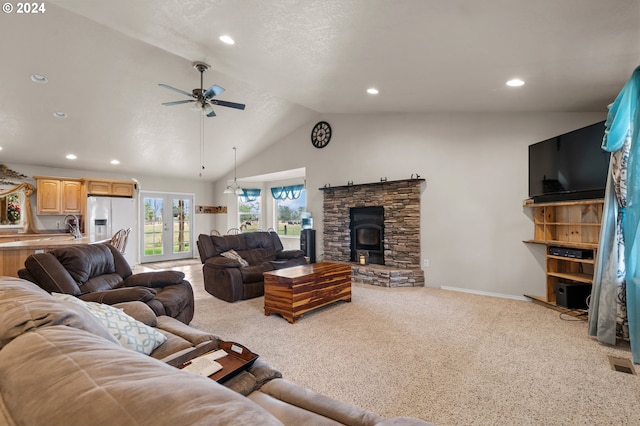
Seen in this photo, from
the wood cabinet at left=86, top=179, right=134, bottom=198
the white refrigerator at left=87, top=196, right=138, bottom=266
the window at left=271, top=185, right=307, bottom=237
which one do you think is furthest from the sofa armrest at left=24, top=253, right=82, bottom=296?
the window at left=271, top=185, right=307, bottom=237

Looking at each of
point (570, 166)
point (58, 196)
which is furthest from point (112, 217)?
point (570, 166)

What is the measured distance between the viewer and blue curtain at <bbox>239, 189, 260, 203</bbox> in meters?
9.38

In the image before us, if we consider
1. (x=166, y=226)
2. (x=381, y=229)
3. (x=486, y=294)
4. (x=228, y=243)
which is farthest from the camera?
(x=166, y=226)

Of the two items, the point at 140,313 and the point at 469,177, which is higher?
the point at 469,177

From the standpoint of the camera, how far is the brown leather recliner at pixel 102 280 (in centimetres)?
243

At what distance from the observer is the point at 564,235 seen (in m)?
4.11

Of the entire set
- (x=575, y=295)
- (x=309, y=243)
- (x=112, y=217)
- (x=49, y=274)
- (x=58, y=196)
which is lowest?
(x=575, y=295)

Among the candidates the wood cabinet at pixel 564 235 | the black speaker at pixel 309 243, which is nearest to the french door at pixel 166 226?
the black speaker at pixel 309 243

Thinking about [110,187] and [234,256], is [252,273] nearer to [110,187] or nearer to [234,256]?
[234,256]

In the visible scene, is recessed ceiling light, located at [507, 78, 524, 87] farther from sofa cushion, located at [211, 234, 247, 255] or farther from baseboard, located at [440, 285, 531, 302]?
sofa cushion, located at [211, 234, 247, 255]

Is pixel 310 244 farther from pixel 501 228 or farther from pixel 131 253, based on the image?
pixel 131 253

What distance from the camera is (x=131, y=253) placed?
759cm

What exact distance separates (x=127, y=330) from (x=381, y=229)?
4802mm

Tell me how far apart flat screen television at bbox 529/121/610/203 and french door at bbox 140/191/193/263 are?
859 centimetres
